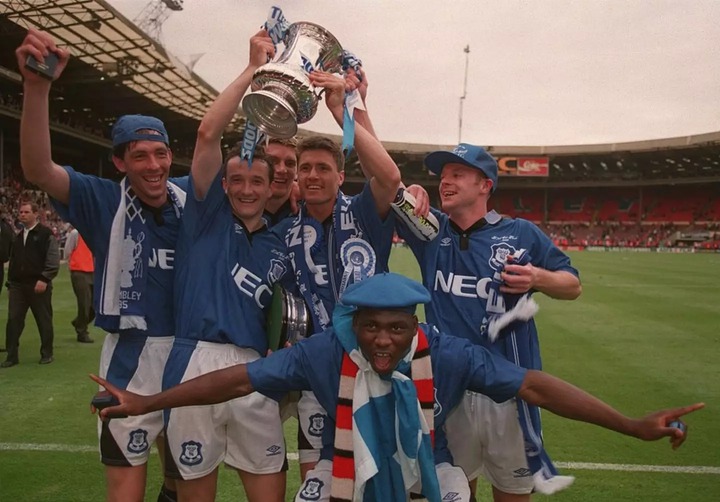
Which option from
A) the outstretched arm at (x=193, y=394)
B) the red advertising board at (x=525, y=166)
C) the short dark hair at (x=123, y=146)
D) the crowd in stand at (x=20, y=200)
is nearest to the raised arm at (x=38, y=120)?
the short dark hair at (x=123, y=146)

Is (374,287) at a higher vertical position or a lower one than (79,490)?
higher

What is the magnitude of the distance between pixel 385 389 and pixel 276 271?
2.99 feet

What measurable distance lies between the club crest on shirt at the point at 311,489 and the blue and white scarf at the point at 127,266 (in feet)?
3.69

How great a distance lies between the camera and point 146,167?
2955 mm

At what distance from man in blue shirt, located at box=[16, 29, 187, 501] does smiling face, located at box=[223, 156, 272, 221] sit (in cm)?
35

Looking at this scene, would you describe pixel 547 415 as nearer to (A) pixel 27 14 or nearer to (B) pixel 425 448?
(B) pixel 425 448

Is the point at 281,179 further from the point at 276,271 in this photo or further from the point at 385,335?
the point at 385,335

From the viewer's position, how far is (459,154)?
315 cm

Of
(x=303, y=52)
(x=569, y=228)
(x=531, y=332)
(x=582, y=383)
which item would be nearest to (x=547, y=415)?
(x=582, y=383)

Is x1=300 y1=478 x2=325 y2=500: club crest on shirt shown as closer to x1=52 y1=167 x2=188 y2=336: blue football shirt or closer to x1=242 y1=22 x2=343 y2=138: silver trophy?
x1=52 y1=167 x2=188 y2=336: blue football shirt

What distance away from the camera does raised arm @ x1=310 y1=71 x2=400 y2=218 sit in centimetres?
256

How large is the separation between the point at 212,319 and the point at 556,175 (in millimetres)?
58945

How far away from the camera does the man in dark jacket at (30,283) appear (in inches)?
293

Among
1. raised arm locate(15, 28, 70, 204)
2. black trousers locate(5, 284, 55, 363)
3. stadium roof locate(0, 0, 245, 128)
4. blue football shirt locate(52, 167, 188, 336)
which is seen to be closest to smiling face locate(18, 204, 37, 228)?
black trousers locate(5, 284, 55, 363)
